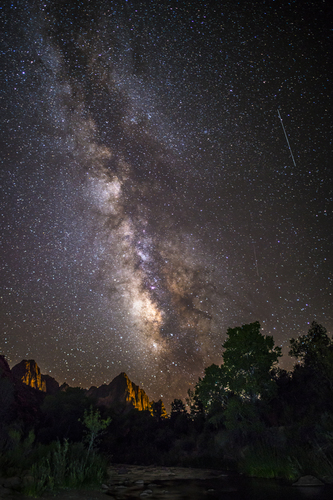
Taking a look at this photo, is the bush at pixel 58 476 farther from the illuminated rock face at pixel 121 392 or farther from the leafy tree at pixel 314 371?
the illuminated rock face at pixel 121 392

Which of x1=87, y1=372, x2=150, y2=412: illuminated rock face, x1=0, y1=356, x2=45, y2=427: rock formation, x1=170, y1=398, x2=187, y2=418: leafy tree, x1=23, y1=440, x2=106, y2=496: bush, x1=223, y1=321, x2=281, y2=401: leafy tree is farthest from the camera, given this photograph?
x1=87, y1=372, x2=150, y2=412: illuminated rock face

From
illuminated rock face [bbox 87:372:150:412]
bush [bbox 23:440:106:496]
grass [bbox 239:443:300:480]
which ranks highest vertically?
bush [bbox 23:440:106:496]

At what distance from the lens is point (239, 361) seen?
1140 inches

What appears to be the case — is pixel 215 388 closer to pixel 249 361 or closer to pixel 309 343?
pixel 249 361

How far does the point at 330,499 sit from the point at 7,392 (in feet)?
125

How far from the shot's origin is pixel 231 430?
26.1m

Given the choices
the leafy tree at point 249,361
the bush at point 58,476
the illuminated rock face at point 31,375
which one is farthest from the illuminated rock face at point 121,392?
the bush at point 58,476

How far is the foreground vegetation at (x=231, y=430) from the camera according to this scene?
12.2m

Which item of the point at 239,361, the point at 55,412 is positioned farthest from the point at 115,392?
the point at 239,361

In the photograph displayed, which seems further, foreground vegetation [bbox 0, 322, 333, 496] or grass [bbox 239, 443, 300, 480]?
grass [bbox 239, 443, 300, 480]

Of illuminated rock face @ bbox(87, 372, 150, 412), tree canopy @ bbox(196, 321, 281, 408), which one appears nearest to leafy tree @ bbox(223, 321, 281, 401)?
tree canopy @ bbox(196, 321, 281, 408)

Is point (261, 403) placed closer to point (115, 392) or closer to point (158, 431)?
point (158, 431)

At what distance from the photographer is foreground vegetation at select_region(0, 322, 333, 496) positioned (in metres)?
12.2

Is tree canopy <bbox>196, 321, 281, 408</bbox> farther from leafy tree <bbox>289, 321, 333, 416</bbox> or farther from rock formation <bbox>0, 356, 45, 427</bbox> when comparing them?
rock formation <bbox>0, 356, 45, 427</bbox>
